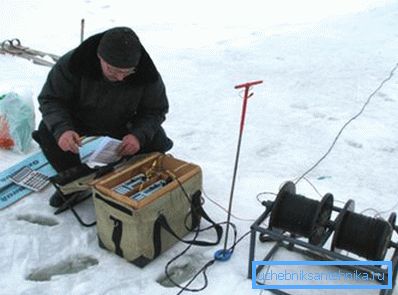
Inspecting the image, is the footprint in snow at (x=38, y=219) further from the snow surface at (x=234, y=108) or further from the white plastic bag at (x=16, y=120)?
the white plastic bag at (x=16, y=120)

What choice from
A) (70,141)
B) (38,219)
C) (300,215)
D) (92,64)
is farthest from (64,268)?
(300,215)

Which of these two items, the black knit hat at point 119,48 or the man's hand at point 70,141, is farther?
the man's hand at point 70,141

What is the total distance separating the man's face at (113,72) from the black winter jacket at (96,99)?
69 mm

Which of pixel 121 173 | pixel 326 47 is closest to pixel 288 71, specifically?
→ pixel 326 47

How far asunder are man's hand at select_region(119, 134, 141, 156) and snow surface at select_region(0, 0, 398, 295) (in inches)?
18.1

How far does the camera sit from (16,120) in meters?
3.66

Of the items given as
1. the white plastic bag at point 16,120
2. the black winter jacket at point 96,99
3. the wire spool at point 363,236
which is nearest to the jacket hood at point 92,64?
the black winter jacket at point 96,99

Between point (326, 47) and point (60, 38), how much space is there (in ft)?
10.4

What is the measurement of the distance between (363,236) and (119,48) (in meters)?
1.43

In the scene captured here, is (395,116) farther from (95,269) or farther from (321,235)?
(95,269)

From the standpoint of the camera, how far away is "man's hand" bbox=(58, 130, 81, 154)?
9.33ft

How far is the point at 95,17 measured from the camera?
7312 millimetres

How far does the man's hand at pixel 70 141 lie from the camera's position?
2.84 m

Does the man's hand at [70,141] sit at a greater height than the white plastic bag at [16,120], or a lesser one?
greater
